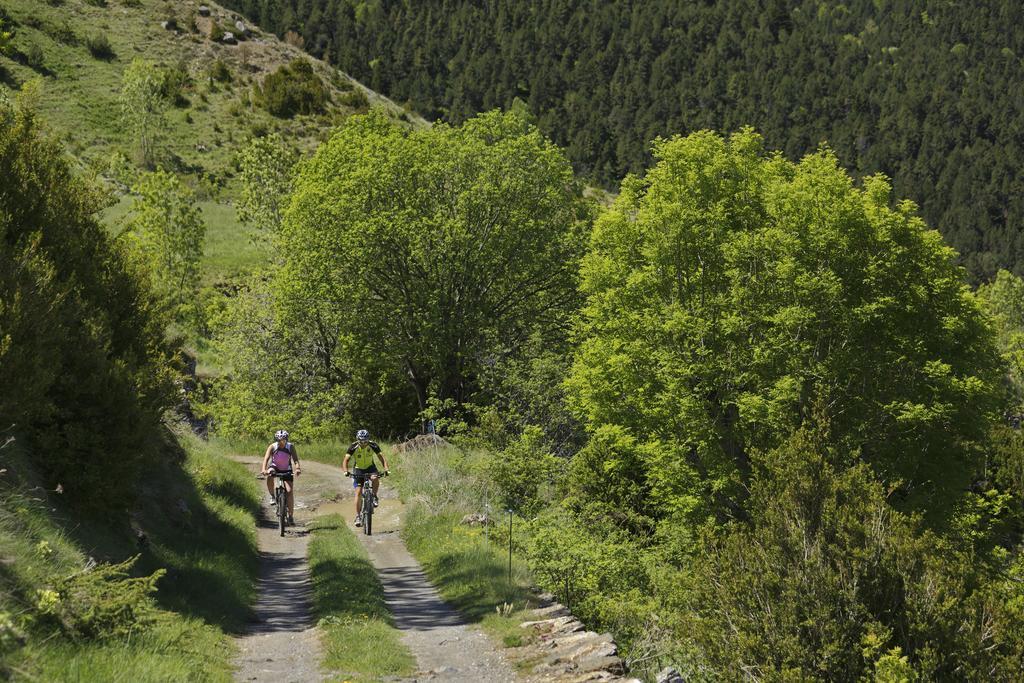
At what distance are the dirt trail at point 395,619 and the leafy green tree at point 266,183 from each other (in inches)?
1159

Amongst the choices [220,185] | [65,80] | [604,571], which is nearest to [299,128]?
[220,185]

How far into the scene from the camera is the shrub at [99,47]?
79812 mm

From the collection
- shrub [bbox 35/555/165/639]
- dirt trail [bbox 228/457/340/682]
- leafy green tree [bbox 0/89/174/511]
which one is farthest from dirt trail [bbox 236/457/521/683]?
leafy green tree [bbox 0/89/174/511]

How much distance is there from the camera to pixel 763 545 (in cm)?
1143

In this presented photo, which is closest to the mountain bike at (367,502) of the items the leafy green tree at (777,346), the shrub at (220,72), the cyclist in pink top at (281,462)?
the cyclist in pink top at (281,462)

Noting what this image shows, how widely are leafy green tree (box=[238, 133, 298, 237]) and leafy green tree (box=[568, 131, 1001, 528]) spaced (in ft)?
76.4

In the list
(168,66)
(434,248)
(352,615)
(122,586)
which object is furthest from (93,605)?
(168,66)

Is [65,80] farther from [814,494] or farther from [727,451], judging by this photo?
[814,494]

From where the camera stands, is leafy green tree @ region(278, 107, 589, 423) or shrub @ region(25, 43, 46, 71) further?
shrub @ region(25, 43, 46, 71)

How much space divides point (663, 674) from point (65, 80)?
259 feet

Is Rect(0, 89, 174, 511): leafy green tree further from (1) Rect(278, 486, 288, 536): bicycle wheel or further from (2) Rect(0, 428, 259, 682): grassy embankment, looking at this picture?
(1) Rect(278, 486, 288, 536): bicycle wheel

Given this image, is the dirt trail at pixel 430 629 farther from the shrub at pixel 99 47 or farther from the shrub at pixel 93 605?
the shrub at pixel 99 47

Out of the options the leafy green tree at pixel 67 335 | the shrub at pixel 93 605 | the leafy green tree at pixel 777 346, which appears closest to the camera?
the shrub at pixel 93 605

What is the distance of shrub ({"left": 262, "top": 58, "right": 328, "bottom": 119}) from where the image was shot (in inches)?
3142
